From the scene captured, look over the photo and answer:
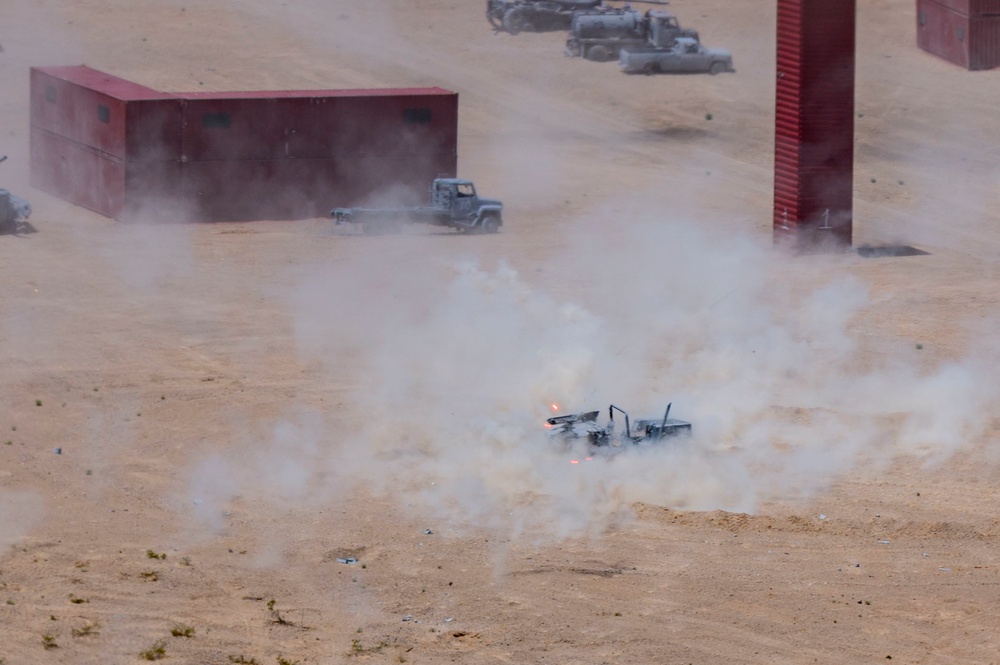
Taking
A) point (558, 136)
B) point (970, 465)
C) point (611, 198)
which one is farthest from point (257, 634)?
point (558, 136)

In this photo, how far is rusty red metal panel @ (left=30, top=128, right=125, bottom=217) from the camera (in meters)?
37.2

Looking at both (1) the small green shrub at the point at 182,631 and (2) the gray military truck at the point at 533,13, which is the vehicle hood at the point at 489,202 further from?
(2) the gray military truck at the point at 533,13

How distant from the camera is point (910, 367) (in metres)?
26.3

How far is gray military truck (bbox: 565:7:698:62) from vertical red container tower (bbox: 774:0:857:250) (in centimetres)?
1979

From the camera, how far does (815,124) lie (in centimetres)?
3534

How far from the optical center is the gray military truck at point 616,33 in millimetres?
55500

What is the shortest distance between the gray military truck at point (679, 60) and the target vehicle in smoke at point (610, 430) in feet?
109

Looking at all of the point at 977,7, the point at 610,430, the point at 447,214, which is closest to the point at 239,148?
the point at 447,214

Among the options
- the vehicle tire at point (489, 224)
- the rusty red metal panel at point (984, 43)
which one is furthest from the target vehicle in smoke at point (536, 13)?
the vehicle tire at point (489, 224)

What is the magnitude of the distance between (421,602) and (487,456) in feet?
14.7

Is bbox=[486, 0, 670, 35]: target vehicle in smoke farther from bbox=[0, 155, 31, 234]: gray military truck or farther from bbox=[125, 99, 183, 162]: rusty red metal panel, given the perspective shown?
bbox=[0, 155, 31, 234]: gray military truck

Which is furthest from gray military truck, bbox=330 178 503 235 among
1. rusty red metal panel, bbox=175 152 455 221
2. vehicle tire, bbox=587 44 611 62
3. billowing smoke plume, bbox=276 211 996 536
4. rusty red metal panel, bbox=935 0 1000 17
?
rusty red metal panel, bbox=935 0 1000 17

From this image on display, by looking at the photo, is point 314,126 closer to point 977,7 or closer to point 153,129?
point 153,129

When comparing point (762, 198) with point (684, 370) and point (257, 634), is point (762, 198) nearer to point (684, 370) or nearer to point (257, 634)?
point (684, 370)
